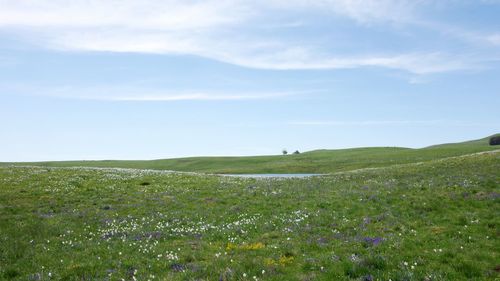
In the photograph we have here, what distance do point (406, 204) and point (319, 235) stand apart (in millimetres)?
8829

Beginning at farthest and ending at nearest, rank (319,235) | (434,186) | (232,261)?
(434,186), (319,235), (232,261)

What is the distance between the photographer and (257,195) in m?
31.2

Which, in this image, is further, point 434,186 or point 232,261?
point 434,186

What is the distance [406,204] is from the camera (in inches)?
941

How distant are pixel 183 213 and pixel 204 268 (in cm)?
1190

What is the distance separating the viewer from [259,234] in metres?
18.6

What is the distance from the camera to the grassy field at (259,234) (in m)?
13.0

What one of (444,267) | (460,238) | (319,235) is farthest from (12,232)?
(460,238)

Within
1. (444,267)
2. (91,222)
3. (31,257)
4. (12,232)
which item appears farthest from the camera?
(91,222)

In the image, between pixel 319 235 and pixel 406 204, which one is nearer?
pixel 319 235

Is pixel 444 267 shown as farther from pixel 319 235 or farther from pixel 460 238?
pixel 319 235

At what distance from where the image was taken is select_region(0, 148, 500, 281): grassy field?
13.0 metres

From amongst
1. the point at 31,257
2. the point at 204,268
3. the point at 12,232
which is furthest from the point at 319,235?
the point at 12,232

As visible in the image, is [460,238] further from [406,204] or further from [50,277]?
[50,277]
